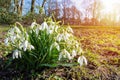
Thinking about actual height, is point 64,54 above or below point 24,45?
below

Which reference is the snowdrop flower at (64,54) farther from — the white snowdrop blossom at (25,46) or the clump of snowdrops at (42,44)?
the white snowdrop blossom at (25,46)

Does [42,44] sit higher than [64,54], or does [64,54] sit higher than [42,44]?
[42,44]

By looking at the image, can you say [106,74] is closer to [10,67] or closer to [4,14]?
[10,67]

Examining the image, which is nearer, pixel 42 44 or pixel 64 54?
pixel 64 54

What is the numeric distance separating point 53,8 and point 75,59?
20.1m

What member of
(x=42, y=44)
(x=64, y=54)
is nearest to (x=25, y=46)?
(x=42, y=44)

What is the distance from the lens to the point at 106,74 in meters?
4.27

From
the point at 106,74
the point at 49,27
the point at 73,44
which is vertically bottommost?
the point at 106,74

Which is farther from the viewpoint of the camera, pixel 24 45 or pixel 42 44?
pixel 42 44

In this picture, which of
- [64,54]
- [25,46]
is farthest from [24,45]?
[64,54]

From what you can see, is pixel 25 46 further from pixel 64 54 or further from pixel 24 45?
pixel 64 54

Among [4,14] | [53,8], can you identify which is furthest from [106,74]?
[53,8]

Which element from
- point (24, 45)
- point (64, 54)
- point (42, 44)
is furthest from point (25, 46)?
point (64, 54)

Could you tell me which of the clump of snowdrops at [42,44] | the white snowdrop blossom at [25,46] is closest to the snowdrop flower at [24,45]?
the white snowdrop blossom at [25,46]
